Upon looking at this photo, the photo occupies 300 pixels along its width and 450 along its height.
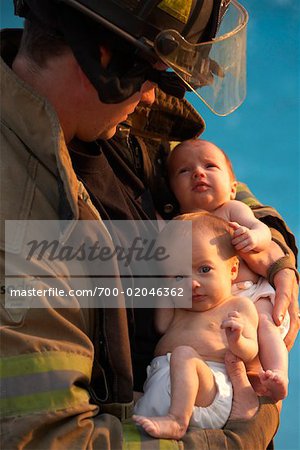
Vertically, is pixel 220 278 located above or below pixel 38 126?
below

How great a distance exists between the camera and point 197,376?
9.96 feet

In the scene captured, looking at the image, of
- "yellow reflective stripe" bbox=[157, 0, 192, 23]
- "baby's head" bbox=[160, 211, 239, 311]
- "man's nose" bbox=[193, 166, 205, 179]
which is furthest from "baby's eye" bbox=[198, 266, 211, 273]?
"yellow reflective stripe" bbox=[157, 0, 192, 23]

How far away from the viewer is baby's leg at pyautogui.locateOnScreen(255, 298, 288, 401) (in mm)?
3152

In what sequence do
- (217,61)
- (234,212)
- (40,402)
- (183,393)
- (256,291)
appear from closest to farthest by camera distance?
(40,402), (183,393), (217,61), (256,291), (234,212)

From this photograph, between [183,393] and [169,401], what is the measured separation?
9cm

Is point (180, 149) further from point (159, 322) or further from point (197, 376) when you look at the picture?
point (197, 376)

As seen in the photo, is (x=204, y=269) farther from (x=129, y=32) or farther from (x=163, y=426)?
(x=129, y=32)

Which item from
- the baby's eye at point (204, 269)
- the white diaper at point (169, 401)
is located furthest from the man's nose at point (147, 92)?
the white diaper at point (169, 401)

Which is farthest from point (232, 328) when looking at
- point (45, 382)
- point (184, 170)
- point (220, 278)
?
point (184, 170)

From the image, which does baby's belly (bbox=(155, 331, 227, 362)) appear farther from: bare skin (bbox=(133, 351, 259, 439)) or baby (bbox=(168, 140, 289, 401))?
baby (bbox=(168, 140, 289, 401))

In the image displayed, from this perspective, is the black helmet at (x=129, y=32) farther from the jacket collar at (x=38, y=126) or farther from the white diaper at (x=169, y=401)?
the white diaper at (x=169, y=401)

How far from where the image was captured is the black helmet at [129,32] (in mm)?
3123

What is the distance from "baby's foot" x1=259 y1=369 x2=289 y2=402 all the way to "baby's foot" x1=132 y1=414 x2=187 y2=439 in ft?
1.45

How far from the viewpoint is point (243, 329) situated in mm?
3225
